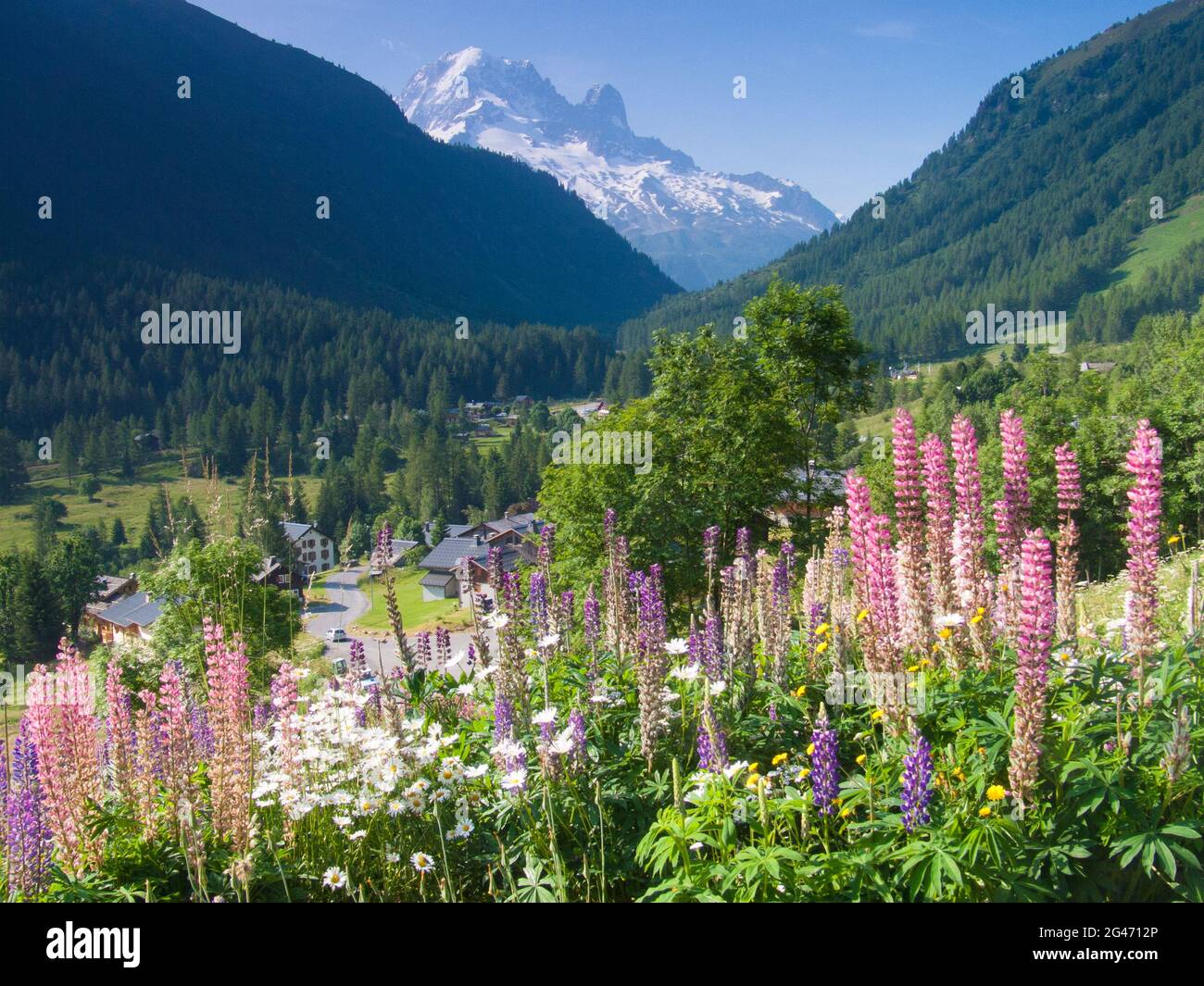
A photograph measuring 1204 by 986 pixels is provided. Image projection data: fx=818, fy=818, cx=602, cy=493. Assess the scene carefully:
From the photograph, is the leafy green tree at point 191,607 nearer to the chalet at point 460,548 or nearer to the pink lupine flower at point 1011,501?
the pink lupine flower at point 1011,501

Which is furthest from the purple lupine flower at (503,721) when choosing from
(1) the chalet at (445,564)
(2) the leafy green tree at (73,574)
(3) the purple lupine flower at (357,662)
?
(2) the leafy green tree at (73,574)

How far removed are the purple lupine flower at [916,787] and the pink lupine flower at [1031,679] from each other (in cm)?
41

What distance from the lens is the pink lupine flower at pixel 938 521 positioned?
5.36 meters

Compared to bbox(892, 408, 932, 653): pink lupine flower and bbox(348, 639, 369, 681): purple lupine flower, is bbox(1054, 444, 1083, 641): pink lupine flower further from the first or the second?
bbox(348, 639, 369, 681): purple lupine flower

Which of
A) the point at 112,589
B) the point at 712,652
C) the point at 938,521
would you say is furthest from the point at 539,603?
the point at 112,589

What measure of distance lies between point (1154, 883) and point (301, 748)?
5146mm

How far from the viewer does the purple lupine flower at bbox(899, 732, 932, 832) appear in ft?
12.5

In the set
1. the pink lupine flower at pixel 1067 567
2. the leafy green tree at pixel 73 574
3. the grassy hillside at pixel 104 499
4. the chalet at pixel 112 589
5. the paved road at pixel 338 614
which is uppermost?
the pink lupine flower at pixel 1067 567

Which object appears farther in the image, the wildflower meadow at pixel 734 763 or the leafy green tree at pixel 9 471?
the leafy green tree at pixel 9 471

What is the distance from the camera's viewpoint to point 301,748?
5.76 m

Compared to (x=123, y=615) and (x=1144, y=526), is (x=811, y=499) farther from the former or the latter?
(x=123, y=615)

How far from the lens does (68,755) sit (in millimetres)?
4875

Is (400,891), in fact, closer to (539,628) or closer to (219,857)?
(219,857)

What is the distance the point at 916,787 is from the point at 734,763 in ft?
4.50
